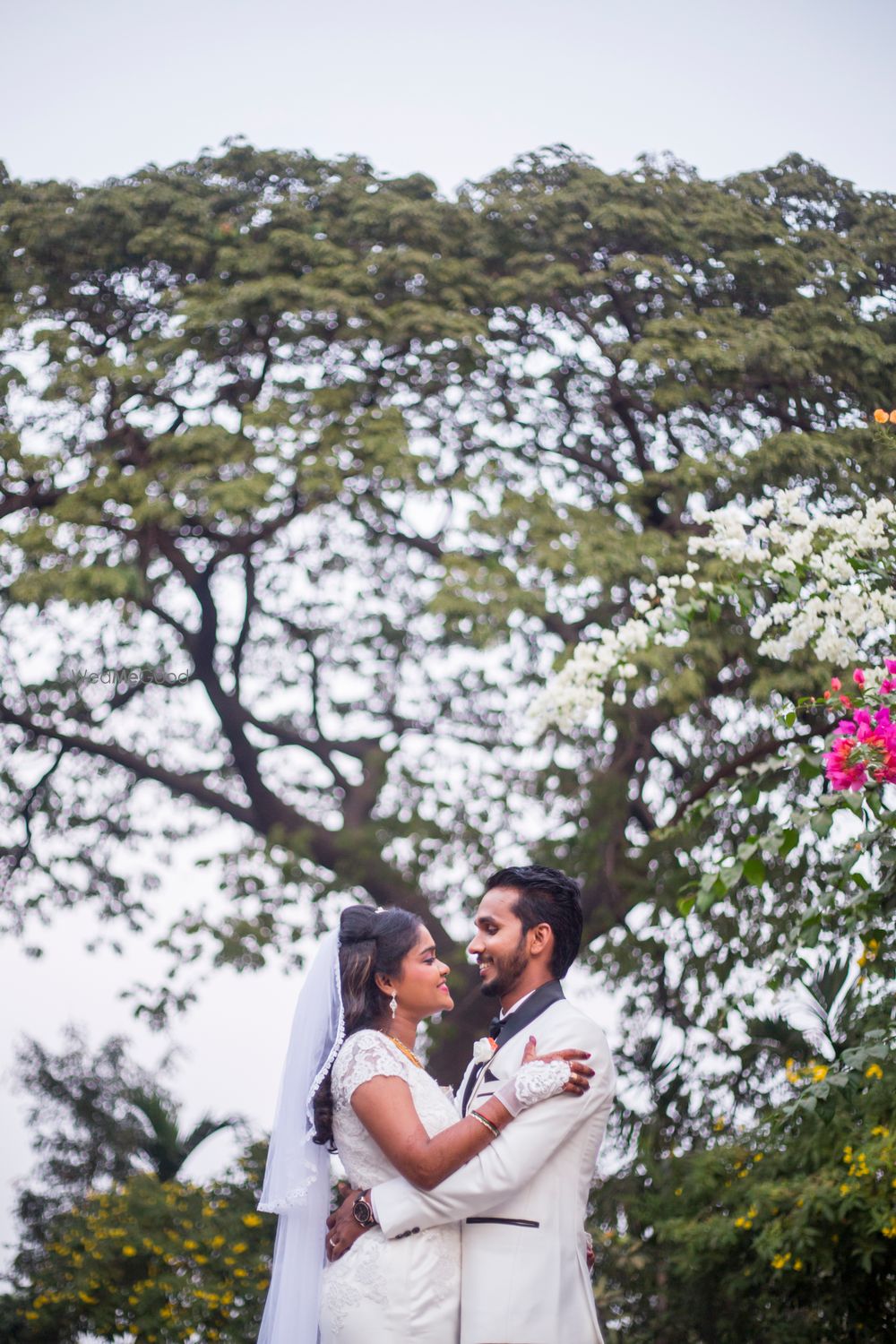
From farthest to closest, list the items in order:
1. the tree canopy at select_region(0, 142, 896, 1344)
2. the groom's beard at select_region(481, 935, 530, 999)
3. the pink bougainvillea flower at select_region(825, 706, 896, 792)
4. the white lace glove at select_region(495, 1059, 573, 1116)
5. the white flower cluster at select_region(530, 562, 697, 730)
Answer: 1. the tree canopy at select_region(0, 142, 896, 1344)
2. the white flower cluster at select_region(530, 562, 697, 730)
3. the pink bougainvillea flower at select_region(825, 706, 896, 792)
4. the groom's beard at select_region(481, 935, 530, 999)
5. the white lace glove at select_region(495, 1059, 573, 1116)

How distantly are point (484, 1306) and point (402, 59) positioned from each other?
8.73 meters

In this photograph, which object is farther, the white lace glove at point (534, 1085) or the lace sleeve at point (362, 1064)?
the lace sleeve at point (362, 1064)

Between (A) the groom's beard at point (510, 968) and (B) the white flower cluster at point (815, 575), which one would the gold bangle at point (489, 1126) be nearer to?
(A) the groom's beard at point (510, 968)

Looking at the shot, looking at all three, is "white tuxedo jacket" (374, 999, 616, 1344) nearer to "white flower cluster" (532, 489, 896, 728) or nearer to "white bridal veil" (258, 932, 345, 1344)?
"white bridal veil" (258, 932, 345, 1344)

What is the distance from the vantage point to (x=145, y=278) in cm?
885

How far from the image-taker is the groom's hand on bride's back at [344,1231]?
9.34ft

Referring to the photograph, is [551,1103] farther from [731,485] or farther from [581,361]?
[581,361]

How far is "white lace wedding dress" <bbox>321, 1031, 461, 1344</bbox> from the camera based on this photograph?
107 inches

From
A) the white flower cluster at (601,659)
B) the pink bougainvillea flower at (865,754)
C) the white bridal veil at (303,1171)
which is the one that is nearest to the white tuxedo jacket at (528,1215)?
the white bridal veil at (303,1171)

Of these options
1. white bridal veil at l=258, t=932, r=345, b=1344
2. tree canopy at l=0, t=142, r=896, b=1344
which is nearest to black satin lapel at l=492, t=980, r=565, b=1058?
white bridal veil at l=258, t=932, r=345, b=1344

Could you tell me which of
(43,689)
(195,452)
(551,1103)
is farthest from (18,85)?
(551,1103)

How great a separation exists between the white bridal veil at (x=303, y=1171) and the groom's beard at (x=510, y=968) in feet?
1.18

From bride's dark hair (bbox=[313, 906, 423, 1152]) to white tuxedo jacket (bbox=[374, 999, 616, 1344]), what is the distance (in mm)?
276

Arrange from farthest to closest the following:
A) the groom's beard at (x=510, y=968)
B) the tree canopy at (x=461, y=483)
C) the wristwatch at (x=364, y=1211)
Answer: the tree canopy at (x=461, y=483)
the groom's beard at (x=510, y=968)
the wristwatch at (x=364, y=1211)
